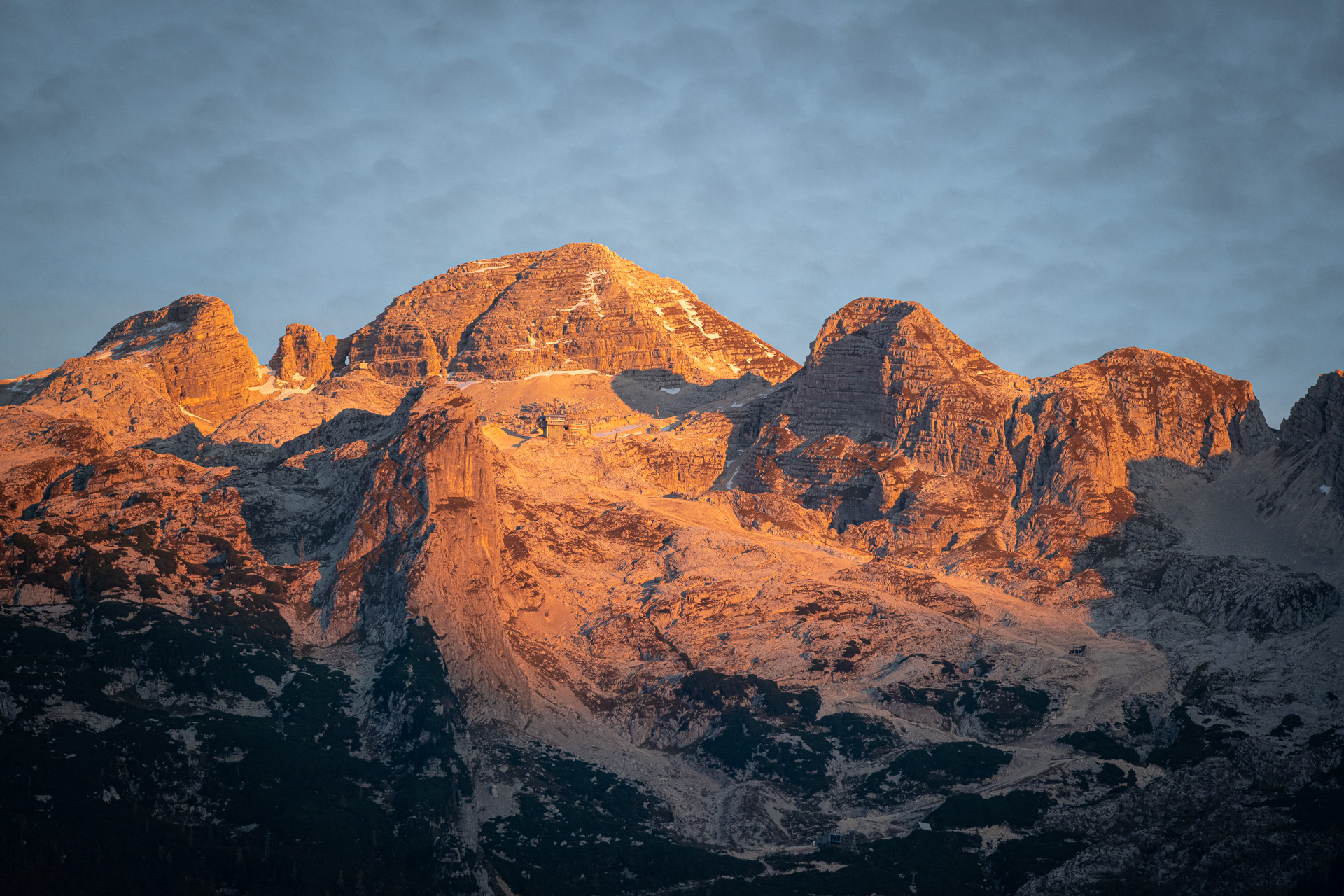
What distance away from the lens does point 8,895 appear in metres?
180

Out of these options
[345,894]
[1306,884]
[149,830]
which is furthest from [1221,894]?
[149,830]

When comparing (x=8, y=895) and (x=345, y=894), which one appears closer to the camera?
(x=8, y=895)

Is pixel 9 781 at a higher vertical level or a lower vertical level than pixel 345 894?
higher

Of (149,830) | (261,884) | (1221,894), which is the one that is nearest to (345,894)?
(261,884)

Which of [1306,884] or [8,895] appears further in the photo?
[1306,884]

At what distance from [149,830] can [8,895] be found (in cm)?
2148

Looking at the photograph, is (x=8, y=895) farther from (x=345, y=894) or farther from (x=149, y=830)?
(x=345, y=894)

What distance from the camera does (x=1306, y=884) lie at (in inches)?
7825

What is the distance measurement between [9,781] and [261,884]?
109ft

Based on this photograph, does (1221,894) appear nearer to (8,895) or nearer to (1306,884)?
(1306,884)

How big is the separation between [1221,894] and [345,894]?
4262 inches

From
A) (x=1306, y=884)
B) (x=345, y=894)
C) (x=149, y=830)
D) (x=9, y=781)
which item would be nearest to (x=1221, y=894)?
(x=1306, y=884)

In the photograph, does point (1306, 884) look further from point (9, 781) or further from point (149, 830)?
point (9, 781)

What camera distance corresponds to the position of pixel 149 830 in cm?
19900
